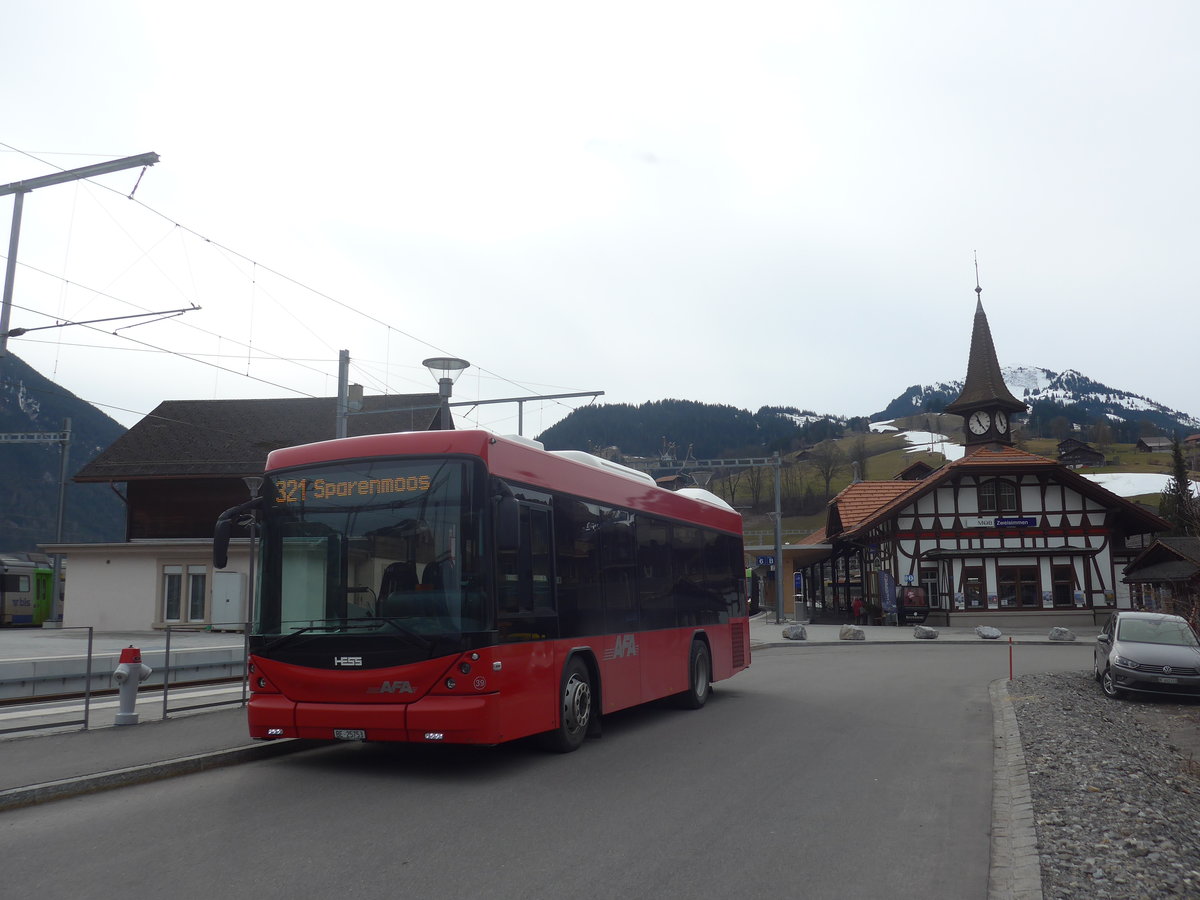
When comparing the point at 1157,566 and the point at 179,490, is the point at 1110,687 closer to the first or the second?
the point at 1157,566

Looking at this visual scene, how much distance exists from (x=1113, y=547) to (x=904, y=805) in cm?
4417

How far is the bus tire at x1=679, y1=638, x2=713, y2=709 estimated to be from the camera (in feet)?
46.5

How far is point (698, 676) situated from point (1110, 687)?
7280 millimetres

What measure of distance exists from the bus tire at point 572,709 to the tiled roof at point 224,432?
98.9ft

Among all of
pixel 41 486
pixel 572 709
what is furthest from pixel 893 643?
pixel 41 486

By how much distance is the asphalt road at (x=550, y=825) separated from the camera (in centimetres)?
568

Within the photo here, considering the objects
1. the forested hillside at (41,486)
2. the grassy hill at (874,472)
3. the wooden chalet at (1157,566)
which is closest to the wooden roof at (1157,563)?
the wooden chalet at (1157,566)

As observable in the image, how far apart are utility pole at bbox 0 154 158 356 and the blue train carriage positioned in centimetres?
3619

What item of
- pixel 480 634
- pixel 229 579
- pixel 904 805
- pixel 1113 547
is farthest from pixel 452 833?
pixel 1113 547

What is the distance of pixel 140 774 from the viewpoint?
8.38 meters

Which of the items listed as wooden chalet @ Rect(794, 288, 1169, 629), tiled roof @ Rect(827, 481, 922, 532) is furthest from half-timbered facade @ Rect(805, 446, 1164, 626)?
tiled roof @ Rect(827, 481, 922, 532)

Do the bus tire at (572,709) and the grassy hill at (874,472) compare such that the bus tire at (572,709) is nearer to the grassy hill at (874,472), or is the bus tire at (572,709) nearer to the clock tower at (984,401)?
the clock tower at (984,401)

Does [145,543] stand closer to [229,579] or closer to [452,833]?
[229,579]

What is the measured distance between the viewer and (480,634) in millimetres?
8438
